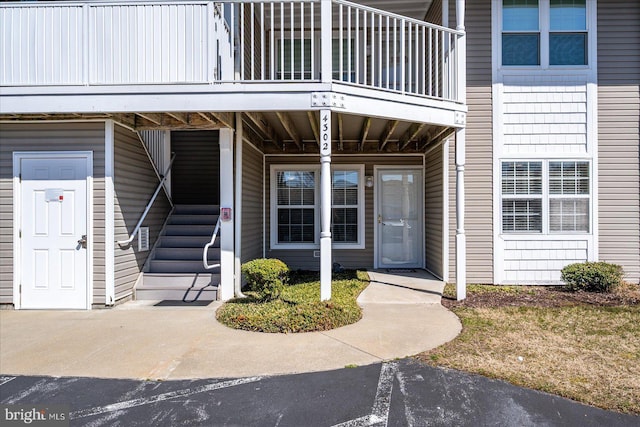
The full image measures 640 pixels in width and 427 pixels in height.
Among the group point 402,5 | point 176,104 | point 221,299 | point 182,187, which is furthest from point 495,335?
point 182,187

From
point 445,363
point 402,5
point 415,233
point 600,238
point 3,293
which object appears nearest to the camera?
point 445,363

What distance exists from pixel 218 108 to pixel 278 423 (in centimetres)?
403

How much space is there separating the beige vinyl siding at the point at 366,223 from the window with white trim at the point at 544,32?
9.34ft

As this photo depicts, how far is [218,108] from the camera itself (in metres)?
5.39

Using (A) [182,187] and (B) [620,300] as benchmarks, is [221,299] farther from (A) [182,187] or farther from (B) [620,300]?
(B) [620,300]

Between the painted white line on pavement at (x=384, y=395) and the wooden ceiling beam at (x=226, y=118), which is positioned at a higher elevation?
the wooden ceiling beam at (x=226, y=118)

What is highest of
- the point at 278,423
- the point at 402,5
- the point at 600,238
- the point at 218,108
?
the point at 402,5

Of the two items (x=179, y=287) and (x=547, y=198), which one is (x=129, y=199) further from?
(x=547, y=198)

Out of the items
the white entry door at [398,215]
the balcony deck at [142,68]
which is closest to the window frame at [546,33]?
the balcony deck at [142,68]

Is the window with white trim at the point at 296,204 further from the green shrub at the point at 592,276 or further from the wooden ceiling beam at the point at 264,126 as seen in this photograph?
the green shrub at the point at 592,276

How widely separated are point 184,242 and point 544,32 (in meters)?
7.75

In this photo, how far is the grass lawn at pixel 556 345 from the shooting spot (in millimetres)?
3393

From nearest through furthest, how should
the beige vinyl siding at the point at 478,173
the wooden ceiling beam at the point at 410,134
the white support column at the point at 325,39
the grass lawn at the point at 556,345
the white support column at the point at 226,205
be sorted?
the grass lawn at the point at 556,345, the white support column at the point at 325,39, the white support column at the point at 226,205, the wooden ceiling beam at the point at 410,134, the beige vinyl siding at the point at 478,173

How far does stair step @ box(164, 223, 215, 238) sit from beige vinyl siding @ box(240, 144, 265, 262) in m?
0.81
